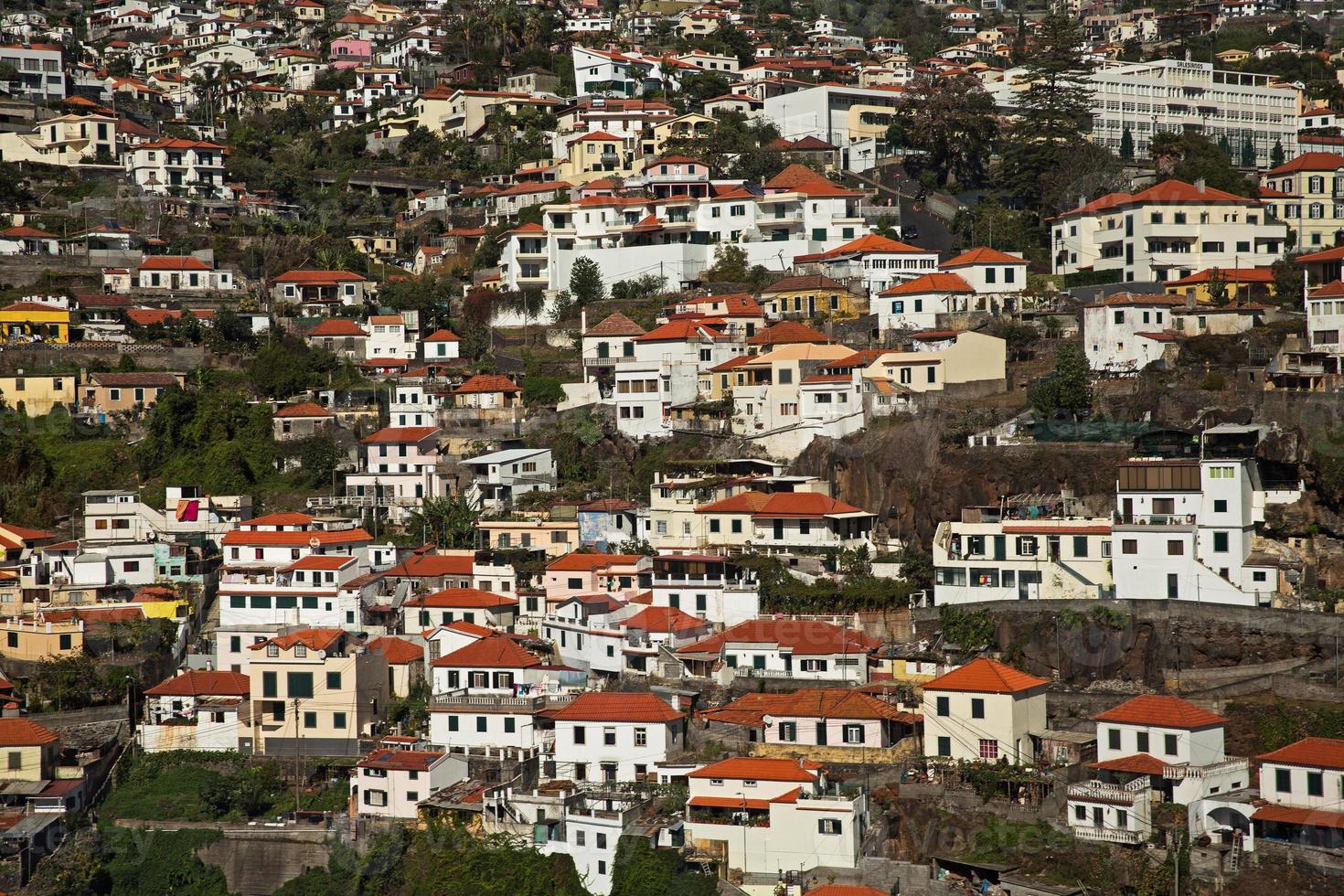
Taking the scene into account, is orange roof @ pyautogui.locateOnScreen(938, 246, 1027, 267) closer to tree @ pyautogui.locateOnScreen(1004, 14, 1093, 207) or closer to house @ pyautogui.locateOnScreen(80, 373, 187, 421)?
tree @ pyautogui.locateOnScreen(1004, 14, 1093, 207)

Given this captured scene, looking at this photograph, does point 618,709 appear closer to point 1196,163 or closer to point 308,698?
point 308,698

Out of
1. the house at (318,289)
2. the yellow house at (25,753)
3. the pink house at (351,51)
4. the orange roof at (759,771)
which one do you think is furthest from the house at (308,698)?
the pink house at (351,51)

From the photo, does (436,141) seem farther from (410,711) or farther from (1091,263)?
(410,711)

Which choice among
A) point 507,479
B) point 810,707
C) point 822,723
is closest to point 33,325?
point 507,479

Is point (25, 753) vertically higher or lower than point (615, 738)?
lower

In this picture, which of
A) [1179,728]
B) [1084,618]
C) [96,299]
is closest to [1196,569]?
[1084,618]

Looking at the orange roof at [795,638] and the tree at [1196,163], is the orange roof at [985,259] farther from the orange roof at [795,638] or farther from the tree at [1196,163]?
the orange roof at [795,638]

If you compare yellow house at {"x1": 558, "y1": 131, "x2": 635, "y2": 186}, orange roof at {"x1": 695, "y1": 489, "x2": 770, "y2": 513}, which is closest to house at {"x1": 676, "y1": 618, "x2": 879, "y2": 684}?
orange roof at {"x1": 695, "y1": 489, "x2": 770, "y2": 513}
